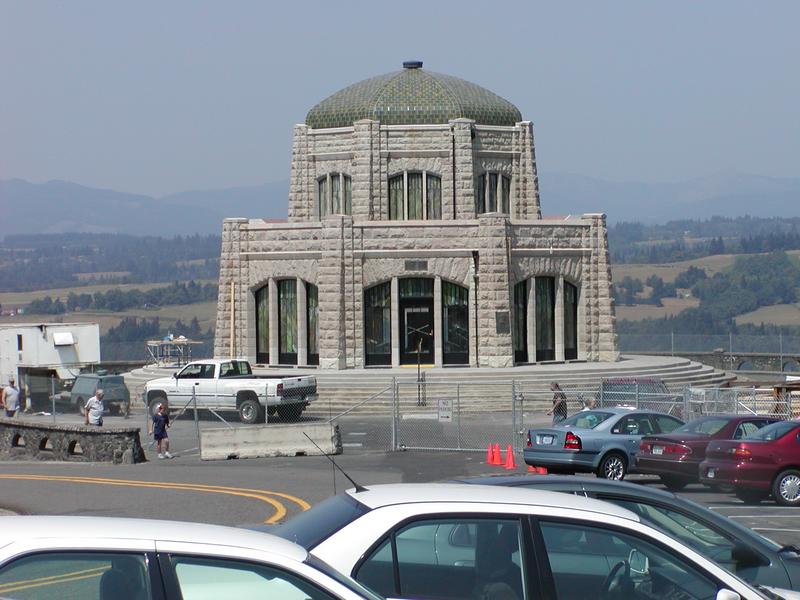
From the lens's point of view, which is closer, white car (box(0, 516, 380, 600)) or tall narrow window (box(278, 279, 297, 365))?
white car (box(0, 516, 380, 600))

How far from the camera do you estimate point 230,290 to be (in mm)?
43250

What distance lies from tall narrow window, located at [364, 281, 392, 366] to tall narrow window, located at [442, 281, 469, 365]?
1.70 meters

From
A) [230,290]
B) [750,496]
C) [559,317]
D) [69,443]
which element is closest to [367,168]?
[230,290]

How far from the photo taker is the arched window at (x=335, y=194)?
45094 millimetres

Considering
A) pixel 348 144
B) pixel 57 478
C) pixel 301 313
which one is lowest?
pixel 57 478

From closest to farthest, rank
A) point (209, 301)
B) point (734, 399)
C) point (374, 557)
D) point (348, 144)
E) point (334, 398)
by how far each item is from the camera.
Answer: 1. point (374, 557)
2. point (734, 399)
3. point (334, 398)
4. point (348, 144)
5. point (209, 301)

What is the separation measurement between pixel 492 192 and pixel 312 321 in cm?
806

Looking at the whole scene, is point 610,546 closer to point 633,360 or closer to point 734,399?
point 734,399

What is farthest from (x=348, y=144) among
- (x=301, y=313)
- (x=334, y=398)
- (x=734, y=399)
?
(x=734, y=399)

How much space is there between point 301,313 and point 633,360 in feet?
37.4

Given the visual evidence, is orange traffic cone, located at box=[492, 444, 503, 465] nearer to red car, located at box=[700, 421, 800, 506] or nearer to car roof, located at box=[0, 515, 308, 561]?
red car, located at box=[700, 421, 800, 506]

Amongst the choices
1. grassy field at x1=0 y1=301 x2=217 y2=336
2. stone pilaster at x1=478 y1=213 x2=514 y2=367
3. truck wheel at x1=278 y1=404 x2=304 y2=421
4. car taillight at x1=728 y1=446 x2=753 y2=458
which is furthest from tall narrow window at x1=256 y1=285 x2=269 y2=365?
grassy field at x1=0 y1=301 x2=217 y2=336

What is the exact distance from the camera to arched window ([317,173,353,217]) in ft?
148

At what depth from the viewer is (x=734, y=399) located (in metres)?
28.4
